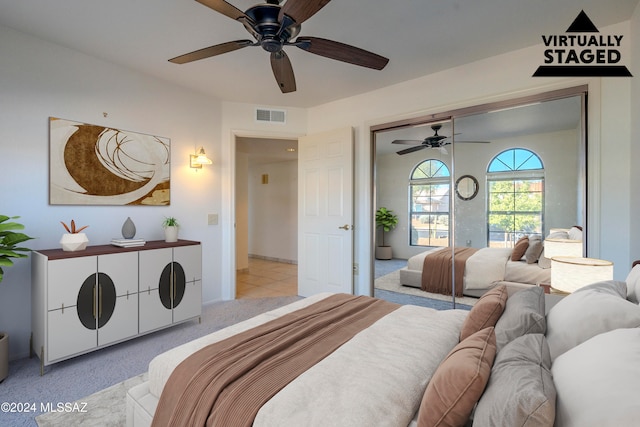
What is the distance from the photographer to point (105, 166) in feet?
9.46

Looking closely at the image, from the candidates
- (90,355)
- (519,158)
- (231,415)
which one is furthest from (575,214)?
(90,355)

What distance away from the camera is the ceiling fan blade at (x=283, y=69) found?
202 centimetres

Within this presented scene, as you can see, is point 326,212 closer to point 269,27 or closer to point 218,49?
point 218,49

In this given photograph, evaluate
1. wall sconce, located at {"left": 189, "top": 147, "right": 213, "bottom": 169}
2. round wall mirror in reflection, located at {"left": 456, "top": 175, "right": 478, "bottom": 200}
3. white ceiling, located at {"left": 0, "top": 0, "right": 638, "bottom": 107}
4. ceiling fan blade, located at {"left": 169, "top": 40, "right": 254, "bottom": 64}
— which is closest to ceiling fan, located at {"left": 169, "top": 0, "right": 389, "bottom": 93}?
ceiling fan blade, located at {"left": 169, "top": 40, "right": 254, "bottom": 64}

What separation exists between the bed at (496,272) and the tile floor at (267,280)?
230cm

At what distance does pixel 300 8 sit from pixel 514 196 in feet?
8.80

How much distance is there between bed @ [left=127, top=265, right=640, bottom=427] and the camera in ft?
2.14

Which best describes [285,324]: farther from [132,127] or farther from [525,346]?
[132,127]

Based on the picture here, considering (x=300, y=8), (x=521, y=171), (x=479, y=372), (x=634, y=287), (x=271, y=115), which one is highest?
(x=271, y=115)

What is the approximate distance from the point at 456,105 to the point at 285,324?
277cm

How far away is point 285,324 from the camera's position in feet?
5.19

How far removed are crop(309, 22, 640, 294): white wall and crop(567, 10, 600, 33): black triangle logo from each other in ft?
0.42

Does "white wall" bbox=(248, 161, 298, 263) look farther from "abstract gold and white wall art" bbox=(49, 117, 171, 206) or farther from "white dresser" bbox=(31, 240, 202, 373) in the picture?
"white dresser" bbox=(31, 240, 202, 373)

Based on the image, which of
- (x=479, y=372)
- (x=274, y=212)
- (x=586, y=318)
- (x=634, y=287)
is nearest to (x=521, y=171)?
(x=634, y=287)
